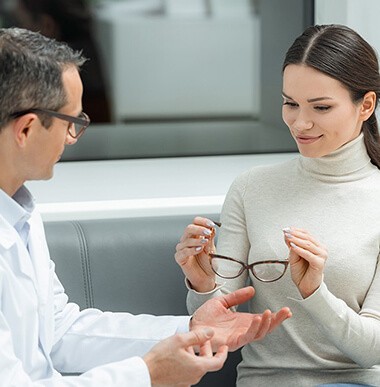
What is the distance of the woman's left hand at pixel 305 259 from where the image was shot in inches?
84.0

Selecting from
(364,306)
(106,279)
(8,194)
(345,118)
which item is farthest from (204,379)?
(8,194)

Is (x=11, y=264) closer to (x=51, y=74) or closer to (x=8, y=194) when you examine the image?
(x=8, y=194)

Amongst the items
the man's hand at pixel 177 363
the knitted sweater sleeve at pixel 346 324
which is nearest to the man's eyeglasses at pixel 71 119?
the man's hand at pixel 177 363

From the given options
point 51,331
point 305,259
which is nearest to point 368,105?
point 305,259

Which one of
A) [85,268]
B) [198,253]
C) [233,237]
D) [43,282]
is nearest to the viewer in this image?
[43,282]

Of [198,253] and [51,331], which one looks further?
[198,253]

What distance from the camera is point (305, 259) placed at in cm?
216

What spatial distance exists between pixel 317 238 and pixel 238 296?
239 mm

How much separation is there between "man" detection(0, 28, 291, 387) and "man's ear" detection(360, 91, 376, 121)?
0.54 metres

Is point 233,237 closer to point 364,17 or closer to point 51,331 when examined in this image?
point 51,331

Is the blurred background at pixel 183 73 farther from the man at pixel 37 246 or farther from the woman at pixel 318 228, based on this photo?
the man at pixel 37 246

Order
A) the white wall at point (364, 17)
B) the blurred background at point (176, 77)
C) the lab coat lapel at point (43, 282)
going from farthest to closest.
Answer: the blurred background at point (176, 77), the white wall at point (364, 17), the lab coat lapel at point (43, 282)

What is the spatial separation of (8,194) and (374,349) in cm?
85

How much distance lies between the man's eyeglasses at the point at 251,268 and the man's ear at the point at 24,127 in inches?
23.3
